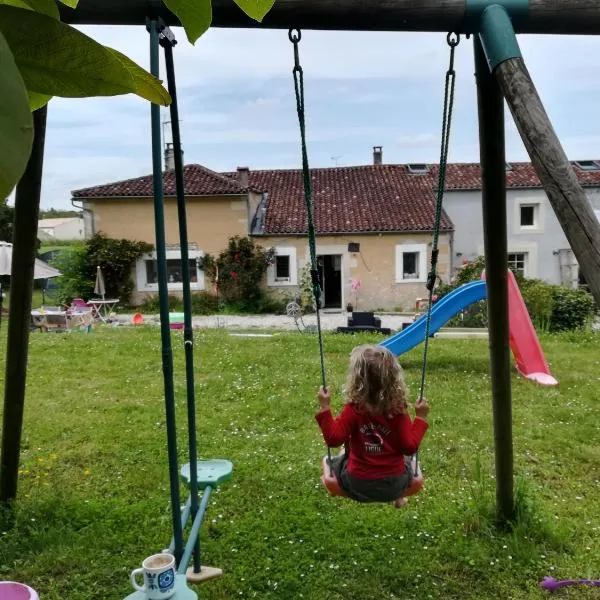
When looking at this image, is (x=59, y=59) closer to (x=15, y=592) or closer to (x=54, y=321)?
(x=15, y=592)

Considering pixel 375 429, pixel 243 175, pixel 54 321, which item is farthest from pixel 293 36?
pixel 243 175

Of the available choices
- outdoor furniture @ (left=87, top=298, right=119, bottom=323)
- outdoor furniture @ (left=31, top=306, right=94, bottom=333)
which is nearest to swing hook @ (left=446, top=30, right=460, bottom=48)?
outdoor furniture @ (left=31, top=306, right=94, bottom=333)

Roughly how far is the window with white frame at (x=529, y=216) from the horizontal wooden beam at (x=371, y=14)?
1939 cm

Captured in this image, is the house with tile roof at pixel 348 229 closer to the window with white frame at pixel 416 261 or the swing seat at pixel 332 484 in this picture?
the window with white frame at pixel 416 261

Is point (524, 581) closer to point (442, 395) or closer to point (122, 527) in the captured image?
point (122, 527)

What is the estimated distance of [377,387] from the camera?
2.71 m

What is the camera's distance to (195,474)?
8.83 ft

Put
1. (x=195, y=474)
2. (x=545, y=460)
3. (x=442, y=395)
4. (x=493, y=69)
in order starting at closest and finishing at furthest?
(x=493, y=69), (x=195, y=474), (x=545, y=460), (x=442, y=395)

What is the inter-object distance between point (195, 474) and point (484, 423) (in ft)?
12.3

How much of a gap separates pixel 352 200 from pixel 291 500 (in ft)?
58.0

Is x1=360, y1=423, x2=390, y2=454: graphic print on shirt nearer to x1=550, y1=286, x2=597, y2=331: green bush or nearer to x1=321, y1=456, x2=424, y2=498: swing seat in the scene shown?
x1=321, y1=456, x2=424, y2=498: swing seat

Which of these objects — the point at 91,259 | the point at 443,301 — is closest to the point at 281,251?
the point at 91,259

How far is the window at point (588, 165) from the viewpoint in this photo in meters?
22.5

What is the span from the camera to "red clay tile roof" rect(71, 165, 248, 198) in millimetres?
18623
